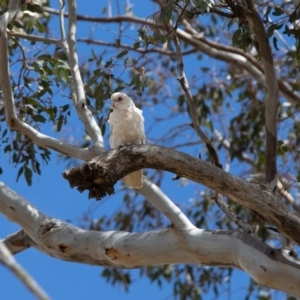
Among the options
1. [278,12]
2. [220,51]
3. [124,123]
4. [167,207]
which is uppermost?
[220,51]

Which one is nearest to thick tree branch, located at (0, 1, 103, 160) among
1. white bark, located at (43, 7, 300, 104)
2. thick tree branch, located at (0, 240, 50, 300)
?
white bark, located at (43, 7, 300, 104)

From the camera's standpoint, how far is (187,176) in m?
3.17

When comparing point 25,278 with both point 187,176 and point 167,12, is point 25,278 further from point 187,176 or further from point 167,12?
point 167,12

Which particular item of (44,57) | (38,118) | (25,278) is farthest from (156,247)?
(25,278)

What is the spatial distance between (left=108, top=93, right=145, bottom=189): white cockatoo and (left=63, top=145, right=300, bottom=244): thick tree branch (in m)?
1.12

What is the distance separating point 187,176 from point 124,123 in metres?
1.18

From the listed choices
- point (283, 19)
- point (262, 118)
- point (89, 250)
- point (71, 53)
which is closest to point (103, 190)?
point (89, 250)

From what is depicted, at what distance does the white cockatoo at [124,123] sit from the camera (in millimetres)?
4277

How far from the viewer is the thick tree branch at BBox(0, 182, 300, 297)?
312cm

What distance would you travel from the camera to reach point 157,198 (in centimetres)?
397

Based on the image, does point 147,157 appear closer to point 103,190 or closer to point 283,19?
point 103,190

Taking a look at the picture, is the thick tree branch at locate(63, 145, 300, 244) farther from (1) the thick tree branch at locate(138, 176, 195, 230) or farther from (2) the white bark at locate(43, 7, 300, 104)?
(2) the white bark at locate(43, 7, 300, 104)

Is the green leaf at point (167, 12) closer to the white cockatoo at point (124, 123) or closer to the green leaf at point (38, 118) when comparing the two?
the white cockatoo at point (124, 123)

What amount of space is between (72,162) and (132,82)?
367cm
